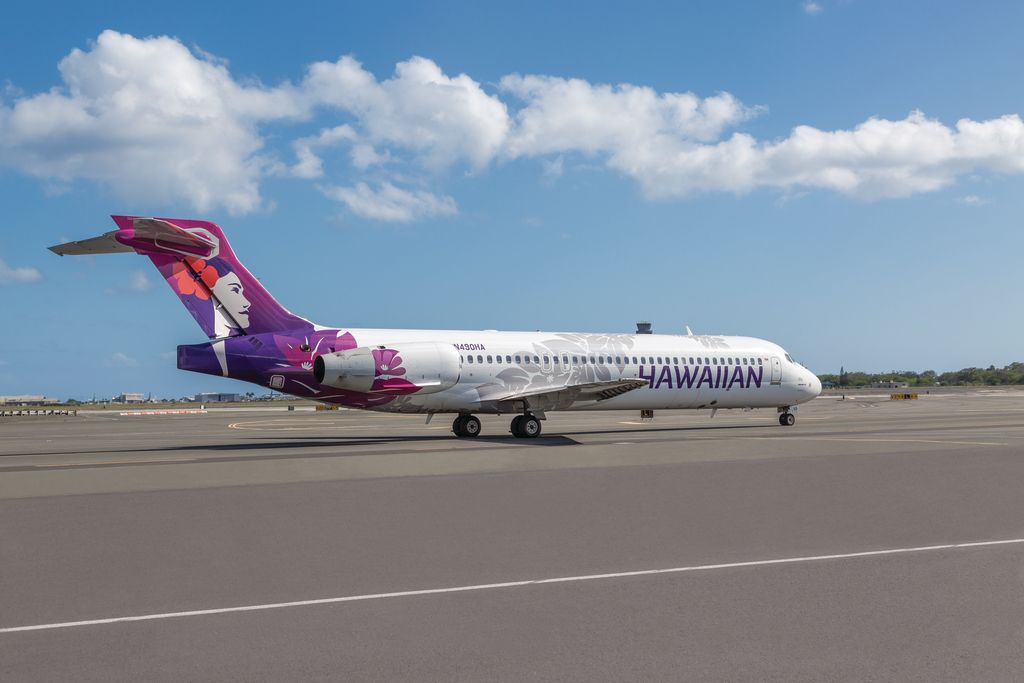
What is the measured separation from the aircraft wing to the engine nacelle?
2.08m

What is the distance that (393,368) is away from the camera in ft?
95.9

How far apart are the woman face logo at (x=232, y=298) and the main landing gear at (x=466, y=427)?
8162mm

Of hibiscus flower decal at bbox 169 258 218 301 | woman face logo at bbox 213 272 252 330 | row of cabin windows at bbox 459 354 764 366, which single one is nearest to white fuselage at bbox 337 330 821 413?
row of cabin windows at bbox 459 354 764 366

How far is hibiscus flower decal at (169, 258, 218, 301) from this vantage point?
1072 inches

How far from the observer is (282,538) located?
1048cm

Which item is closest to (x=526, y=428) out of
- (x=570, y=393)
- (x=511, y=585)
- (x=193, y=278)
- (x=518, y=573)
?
(x=570, y=393)

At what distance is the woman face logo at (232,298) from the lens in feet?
90.4

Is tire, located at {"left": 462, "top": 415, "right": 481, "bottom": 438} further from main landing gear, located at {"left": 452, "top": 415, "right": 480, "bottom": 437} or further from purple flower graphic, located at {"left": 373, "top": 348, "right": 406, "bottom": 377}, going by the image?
purple flower graphic, located at {"left": 373, "top": 348, "right": 406, "bottom": 377}

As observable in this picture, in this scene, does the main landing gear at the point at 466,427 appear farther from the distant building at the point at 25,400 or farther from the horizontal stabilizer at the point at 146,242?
the distant building at the point at 25,400

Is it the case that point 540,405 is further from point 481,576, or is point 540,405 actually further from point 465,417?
point 481,576

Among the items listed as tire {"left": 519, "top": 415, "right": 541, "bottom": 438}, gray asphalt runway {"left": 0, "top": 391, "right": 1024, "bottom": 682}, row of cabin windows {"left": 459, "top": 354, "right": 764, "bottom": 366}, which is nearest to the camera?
gray asphalt runway {"left": 0, "top": 391, "right": 1024, "bottom": 682}

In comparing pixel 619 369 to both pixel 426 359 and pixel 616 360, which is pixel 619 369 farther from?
pixel 426 359

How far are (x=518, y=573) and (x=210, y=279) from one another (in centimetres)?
2147

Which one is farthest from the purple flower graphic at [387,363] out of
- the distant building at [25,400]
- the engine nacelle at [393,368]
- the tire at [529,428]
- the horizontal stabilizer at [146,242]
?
the distant building at [25,400]
